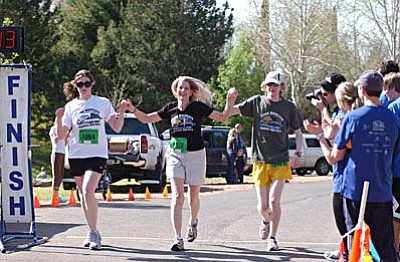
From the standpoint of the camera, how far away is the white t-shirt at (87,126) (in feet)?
33.0

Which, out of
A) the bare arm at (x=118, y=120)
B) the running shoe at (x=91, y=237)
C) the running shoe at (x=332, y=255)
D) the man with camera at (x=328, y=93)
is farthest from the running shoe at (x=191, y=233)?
the man with camera at (x=328, y=93)

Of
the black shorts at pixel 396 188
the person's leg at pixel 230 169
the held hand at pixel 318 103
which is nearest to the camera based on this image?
the black shorts at pixel 396 188

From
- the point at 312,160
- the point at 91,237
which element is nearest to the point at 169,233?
the point at 91,237

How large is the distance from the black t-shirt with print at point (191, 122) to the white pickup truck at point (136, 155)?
350 inches

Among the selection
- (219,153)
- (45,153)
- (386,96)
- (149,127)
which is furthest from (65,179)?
(45,153)

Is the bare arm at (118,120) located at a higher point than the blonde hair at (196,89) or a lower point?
lower

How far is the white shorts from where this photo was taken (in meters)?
10.4

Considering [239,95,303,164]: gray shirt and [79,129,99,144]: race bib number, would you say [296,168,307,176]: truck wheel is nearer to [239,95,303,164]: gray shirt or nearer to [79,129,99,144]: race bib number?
[239,95,303,164]: gray shirt

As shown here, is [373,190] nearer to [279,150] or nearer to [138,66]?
[279,150]

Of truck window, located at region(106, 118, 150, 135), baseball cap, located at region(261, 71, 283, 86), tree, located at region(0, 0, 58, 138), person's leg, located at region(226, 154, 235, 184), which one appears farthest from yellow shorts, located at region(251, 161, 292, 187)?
tree, located at region(0, 0, 58, 138)

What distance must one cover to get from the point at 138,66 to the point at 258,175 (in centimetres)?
3550

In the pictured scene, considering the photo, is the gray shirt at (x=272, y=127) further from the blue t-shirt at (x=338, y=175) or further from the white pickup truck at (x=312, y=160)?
the white pickup truck at (x=312, y=160)

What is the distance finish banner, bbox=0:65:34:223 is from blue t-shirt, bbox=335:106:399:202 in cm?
461

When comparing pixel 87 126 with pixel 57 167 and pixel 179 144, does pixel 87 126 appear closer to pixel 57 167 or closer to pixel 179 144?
pixel 179 144
